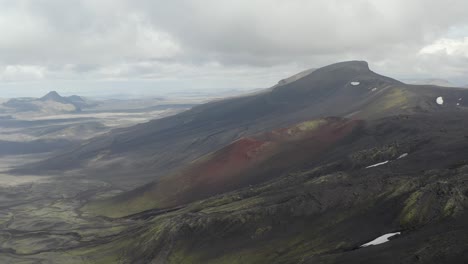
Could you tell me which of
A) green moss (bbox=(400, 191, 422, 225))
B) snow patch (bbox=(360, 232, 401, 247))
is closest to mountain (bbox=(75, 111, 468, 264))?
green moss (bbox=(400, 191, 422, 225))

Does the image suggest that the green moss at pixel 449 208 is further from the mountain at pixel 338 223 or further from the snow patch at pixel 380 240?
the snow patch at pixel 380 240

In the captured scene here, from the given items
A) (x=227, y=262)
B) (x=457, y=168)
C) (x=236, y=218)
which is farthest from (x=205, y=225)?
(x=457, y=168)

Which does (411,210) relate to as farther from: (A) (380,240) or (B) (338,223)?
(B) (338,223)

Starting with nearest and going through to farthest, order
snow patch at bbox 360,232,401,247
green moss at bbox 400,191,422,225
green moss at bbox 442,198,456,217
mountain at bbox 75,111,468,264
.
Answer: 1. mountain at bbox 75,111,468,264
2. snow patch at bbox 360,232,401,247
3. green moss at bbox 442,198,456,217
4. green moss at bbox 400,191,422,225

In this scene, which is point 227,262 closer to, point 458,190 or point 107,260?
point 107,260

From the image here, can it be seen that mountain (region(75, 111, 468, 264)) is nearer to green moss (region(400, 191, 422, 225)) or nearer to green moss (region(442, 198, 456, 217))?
green moss (region(442, 198, 456, 217))

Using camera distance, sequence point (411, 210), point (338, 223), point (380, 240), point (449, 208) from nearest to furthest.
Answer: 1. point (380, 240)
2. point (449, 208)
3. point (411, 210)
4. point (338, 223)

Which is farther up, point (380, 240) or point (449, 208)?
point (449, 208)

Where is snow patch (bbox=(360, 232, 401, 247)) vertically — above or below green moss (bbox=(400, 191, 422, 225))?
below

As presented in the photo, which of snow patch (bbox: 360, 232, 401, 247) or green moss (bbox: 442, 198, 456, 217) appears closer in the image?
snow patch (bbox: 360, 232, 401, 247)

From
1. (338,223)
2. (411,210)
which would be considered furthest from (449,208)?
(338,223)

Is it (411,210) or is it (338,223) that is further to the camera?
(338,223)

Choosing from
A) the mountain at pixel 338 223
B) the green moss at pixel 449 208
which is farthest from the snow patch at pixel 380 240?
the green moss at pixel 449 208
